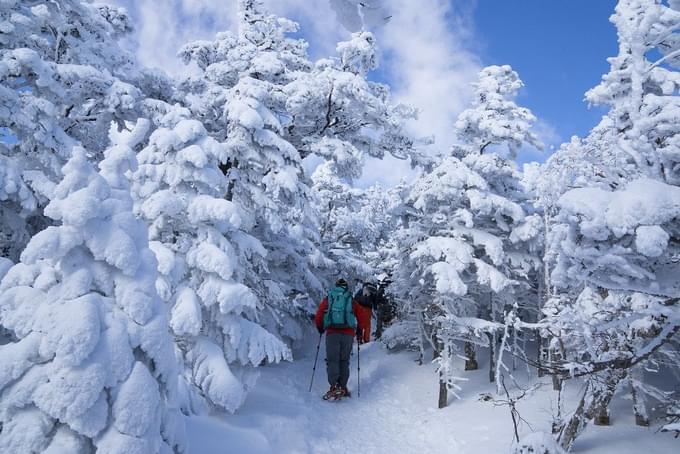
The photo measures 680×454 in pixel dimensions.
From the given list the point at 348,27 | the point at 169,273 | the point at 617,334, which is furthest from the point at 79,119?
the point at 617,334

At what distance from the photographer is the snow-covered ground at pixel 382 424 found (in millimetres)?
6504

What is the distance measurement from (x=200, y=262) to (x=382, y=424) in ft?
17.0

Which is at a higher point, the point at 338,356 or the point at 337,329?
the point at 337,329

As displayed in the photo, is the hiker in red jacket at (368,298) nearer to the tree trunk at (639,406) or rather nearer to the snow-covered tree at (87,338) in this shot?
the tree trunk at (639,406)

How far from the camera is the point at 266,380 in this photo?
10656mm

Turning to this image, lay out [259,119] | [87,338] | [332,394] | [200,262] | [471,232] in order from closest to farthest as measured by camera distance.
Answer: [87,338], [200,262], [259,119], [332,394], [471,232]

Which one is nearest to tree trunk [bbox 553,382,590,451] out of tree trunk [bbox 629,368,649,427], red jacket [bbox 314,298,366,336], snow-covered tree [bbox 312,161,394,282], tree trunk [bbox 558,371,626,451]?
tree trunk [bbox 558,371,626,451]

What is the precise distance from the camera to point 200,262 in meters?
7.26

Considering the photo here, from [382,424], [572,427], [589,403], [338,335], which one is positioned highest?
[338,335]

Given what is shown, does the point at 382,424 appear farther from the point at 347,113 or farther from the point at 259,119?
the point at 347,113

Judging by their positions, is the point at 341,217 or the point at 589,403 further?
the point at 341,217

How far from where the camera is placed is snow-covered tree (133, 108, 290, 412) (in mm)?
6973

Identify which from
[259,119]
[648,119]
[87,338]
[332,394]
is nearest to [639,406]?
[648,119]

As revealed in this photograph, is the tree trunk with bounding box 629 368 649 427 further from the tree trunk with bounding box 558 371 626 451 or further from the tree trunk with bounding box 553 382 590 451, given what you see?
the tree trunk with bounding box 553 382 590 451
